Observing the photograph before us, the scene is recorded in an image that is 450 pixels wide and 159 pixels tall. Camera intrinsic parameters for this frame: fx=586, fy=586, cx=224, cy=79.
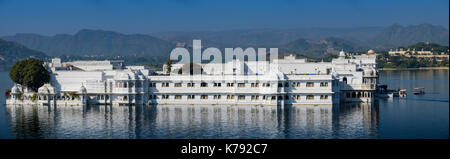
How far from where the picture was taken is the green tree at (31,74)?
65188 mm

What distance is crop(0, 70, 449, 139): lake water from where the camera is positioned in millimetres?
42438

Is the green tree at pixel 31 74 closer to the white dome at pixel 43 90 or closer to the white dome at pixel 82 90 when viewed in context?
the white dome at pixel 43 90

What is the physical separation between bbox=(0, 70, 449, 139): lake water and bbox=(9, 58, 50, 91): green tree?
180 inches

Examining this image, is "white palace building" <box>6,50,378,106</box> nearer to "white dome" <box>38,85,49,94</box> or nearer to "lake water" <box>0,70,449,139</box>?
"white dome" <box>38,85,49,94</box>

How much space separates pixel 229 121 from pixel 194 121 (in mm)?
2916

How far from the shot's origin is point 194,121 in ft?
160

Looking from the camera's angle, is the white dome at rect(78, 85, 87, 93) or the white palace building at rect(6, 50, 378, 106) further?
the white dome at rect(78, 85, 87, 93)

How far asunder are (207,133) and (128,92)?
21.2m

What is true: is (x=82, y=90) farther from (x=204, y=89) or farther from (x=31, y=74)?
(x=204, y=89)

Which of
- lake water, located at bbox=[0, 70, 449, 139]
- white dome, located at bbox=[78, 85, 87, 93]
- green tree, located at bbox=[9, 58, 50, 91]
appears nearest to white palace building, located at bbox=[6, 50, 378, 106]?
white dome, located at bbox=[78, 85, 87, 93]

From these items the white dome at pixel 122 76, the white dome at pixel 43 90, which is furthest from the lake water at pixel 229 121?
the white dome at pixel 122 76

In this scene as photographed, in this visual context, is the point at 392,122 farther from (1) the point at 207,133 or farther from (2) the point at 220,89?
(2) the point at 220,89

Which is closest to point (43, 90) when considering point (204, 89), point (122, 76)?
point (122, 76)

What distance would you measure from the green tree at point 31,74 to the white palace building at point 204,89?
98cm
